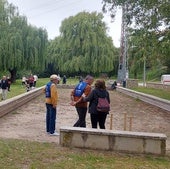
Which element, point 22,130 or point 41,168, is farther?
point 22,130

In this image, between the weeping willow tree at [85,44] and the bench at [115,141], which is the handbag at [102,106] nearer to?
the bench at [115,141]

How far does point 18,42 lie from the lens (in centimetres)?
4547

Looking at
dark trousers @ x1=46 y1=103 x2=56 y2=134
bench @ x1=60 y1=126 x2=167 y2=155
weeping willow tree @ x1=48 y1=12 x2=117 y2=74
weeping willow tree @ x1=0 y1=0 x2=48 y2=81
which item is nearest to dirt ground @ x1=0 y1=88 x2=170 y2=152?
dark trousers @ x1=46 y1=103 x2=56 y2=134

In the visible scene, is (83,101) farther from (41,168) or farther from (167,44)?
(167,44)

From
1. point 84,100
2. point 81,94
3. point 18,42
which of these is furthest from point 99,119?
point 18,42

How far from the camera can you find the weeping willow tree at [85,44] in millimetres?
59656

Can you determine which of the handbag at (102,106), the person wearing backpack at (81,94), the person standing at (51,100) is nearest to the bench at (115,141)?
the handbag at (102,106)

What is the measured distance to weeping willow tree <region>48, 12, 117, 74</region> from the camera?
2349 inches

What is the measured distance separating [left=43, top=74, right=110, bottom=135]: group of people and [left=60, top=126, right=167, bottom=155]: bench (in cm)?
89

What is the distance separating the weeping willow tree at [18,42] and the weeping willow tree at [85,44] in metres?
12.2

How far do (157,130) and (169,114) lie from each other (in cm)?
517

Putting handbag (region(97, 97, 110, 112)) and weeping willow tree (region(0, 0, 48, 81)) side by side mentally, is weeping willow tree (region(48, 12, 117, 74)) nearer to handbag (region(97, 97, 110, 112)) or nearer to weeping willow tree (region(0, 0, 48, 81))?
weeping willow tree (region(0, 0, 48, 81))

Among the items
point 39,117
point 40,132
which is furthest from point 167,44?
point 40,132

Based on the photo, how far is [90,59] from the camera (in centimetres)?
5972
